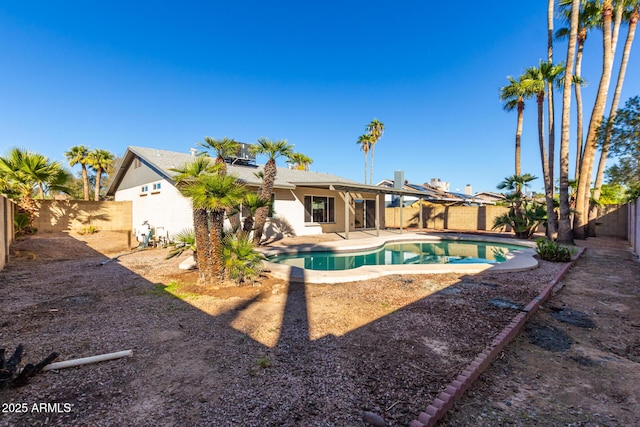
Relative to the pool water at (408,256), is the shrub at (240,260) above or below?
above

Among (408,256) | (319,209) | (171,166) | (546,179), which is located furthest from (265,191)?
(546,179)

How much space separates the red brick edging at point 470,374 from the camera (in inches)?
86.1

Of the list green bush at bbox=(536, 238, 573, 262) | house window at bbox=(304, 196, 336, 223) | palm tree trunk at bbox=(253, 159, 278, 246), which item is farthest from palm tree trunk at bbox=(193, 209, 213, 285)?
green bush at bbox=(536, 238, 573, 262)

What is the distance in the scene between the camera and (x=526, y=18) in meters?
14.3

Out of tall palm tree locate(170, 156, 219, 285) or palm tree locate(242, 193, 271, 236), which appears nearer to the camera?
tall palm tree locate(170, 156, 219, 285)

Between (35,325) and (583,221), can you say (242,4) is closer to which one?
(35,325)

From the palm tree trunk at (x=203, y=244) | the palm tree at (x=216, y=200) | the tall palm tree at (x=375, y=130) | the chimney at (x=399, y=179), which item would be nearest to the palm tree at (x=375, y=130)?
the tall palm tree at (x=375, y=130)

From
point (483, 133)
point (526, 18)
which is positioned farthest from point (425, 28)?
point (483, 133)

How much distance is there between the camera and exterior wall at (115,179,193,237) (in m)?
12.0

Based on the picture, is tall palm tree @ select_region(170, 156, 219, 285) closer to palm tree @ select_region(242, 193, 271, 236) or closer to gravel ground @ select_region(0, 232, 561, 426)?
gravel ground @ select_region(0, 232, 561, 426)

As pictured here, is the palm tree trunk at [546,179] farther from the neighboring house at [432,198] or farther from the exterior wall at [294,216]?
the exterior wall at [294,216]

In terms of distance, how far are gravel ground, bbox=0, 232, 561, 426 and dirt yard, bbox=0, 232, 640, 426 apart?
18mm

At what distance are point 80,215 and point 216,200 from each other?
15.7 metres

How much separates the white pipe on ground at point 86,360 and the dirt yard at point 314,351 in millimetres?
69
